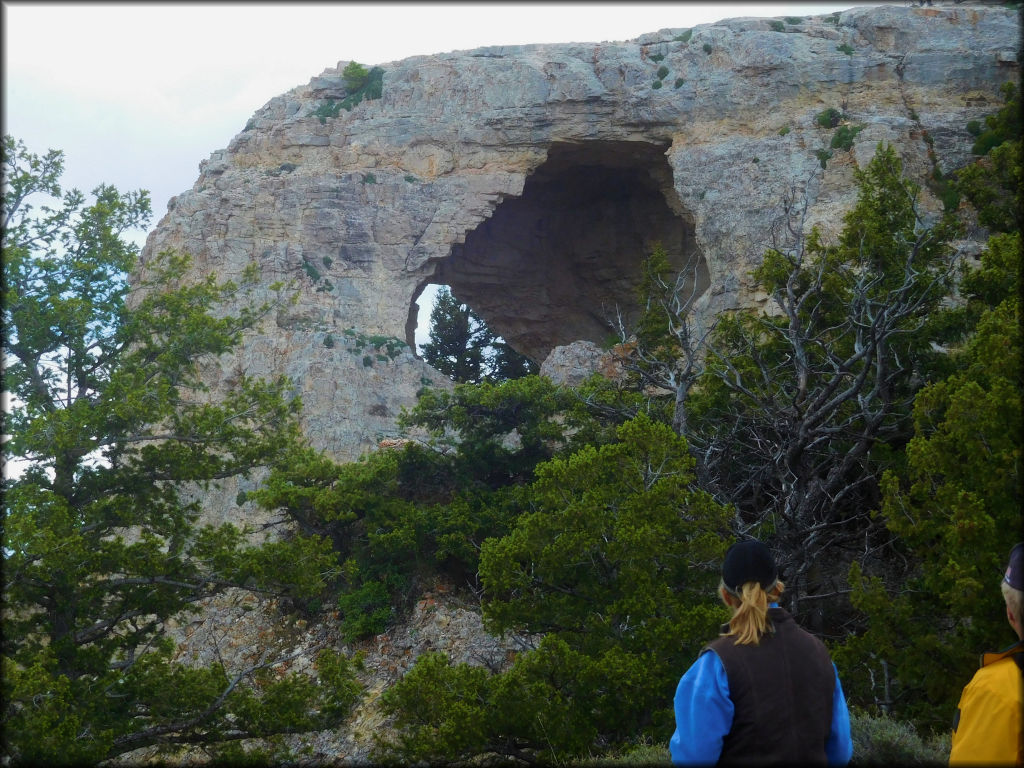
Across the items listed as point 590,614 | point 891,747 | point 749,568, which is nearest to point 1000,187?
point 590,614

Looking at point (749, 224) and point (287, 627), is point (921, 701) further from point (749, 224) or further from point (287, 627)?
point (749, 224)

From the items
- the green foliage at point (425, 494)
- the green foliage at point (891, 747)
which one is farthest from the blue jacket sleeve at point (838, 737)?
the green foliage at point (425, 494)

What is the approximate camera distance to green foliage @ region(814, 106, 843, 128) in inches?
875

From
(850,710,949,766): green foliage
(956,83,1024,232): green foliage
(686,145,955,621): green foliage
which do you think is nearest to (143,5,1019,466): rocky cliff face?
(686,145,955,621): green foliage

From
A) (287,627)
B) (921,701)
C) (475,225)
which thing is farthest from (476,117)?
(921,701)

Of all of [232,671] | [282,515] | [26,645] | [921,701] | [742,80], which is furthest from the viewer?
[742,80]

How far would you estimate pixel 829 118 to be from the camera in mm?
22266

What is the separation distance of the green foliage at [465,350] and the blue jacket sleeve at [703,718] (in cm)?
2734

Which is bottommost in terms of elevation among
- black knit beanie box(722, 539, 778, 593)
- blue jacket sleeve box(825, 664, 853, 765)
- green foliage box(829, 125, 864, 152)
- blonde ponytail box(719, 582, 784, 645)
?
blue jacket sleeve box(825, 664, 853, 765)

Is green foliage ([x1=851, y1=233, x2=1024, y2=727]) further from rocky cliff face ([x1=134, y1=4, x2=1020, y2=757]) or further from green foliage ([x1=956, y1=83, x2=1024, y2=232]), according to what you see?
rocky cliff face ([x1=134, y1=4, x2=1020, y2=757])

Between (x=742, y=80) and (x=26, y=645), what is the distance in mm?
19927

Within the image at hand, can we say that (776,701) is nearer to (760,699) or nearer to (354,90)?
(760,699)

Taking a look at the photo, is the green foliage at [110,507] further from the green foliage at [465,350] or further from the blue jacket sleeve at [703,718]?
the green foliage at [465,350]

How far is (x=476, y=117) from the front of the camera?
24.2 meters
